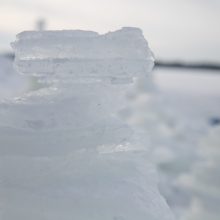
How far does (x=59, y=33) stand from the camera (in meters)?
1.66

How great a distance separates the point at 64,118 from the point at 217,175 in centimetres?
513

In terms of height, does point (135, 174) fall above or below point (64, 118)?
below

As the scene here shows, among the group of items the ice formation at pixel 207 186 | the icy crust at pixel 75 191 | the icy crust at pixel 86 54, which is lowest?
the ice formation at pixel 207 186

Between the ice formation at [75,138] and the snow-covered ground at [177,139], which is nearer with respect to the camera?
the ice formation at [75,138]

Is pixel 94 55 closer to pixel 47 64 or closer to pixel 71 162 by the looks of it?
pixel 47 64

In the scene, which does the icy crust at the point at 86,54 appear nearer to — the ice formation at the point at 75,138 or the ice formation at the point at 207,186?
the ice formation at the point at 75,138

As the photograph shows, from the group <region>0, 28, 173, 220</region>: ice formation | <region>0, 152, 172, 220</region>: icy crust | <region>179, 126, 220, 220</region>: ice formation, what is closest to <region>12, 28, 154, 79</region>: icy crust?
<region>0, 28, 173, 220</region>: ice formation

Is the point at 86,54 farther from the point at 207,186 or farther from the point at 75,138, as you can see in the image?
the point at 207,186

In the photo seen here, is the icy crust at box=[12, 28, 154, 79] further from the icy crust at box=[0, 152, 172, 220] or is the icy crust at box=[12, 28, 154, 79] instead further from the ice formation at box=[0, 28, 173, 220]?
the icy crust at box=[0, 152, 172, 220]

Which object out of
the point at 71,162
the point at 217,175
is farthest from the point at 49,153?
the point at 217,175

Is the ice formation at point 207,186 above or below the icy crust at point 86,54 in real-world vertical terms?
below

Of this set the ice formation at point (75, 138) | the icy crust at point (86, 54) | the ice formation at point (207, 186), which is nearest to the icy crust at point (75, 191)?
the ice formation at point (75, 138)

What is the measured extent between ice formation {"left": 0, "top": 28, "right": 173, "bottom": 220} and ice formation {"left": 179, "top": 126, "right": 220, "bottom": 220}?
4.59m

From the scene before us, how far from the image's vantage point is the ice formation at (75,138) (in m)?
1.58
